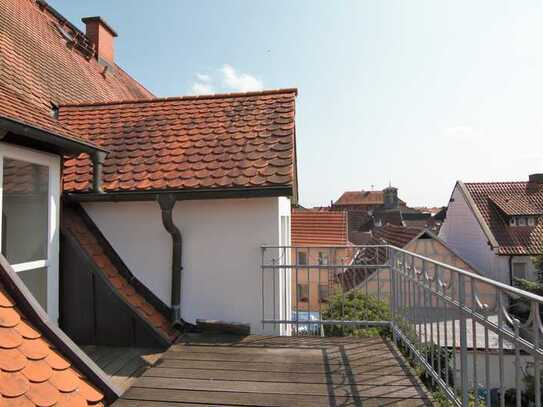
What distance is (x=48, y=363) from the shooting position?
2488 millimetres

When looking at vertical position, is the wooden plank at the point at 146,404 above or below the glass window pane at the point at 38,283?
below

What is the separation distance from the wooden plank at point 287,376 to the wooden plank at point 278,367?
63 mm

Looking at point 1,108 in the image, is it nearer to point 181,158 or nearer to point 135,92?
point 181,158

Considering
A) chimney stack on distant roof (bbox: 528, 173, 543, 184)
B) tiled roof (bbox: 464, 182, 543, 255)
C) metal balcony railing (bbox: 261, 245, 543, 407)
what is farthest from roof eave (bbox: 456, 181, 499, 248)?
Answer: metal balcony railing (bbox: 261, 245, 543, 407)

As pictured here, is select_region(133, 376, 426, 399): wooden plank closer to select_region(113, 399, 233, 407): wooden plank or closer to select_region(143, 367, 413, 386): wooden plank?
select_region(143, 367, 413, 386): wooden plank

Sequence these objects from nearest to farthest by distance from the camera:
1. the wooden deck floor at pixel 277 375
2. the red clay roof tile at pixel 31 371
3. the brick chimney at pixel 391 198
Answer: the red clay roof tile at pixel 31 371, the wooden deck floor at pixel 277 375, the brick chimney at pixel 391 198

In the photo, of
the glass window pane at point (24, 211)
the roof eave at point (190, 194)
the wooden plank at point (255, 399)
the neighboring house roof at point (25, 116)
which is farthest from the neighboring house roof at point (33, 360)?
the roof eave at point (190, 194)

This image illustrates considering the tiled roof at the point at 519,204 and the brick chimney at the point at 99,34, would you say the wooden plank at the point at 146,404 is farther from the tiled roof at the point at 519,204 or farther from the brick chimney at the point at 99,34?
the tiled roof at the point at 519,204

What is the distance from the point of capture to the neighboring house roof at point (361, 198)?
8281cm

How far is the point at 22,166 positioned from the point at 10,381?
2.24 metres

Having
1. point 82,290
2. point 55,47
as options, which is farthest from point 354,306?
point 55,47

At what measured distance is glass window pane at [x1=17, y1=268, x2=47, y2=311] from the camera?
3.78 meters

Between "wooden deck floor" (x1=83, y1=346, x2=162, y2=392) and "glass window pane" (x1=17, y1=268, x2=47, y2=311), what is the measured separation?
2.33ft

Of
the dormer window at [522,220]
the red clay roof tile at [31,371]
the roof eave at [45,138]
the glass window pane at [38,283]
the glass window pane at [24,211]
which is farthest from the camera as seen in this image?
the dormer window at [522,220]
